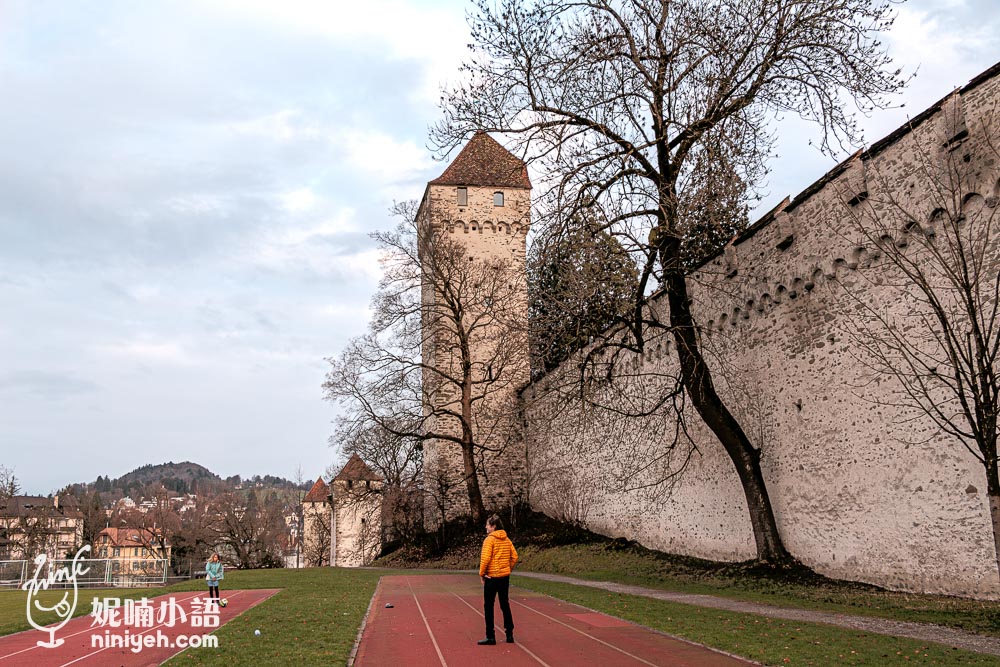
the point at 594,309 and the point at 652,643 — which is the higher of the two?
the point at 594,309

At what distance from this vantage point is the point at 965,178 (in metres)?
11.5

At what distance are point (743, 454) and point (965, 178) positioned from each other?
6.61 metres

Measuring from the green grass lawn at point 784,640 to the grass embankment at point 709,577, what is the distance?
151cm

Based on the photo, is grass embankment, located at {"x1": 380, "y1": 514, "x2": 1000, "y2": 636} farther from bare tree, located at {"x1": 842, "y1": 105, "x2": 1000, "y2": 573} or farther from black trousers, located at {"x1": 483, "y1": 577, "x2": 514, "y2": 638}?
black trousers, located at {"x1": 483, "y1": 577, "x2": 514, "y2": 638}

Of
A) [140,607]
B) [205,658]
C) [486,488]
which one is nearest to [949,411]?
[205,658]

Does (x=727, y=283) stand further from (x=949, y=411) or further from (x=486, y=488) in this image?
(x=486, y=488)

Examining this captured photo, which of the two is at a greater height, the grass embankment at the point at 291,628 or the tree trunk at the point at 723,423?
the tree trunk at the point at 723,423

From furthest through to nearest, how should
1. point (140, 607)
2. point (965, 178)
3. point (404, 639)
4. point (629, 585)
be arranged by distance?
point (629, 585) → point (140, 607) → point (965, 178) → point (404, 639)

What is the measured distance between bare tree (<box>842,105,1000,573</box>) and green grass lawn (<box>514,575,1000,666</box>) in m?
2.43

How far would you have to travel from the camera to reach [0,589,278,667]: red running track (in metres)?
9.36

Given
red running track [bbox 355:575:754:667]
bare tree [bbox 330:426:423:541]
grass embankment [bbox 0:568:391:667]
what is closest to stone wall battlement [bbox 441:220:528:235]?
bare tree [bbox 330:426:423:541]

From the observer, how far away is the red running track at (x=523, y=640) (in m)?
8.23

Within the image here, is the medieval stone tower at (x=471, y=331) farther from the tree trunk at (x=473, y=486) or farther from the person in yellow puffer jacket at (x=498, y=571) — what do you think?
the person in yellow puffer jacket at (x=498, y=571)

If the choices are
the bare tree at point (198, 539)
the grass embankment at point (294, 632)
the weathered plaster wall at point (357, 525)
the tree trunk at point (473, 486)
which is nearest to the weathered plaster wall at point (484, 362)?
the tree trunk at point (473, 486)
